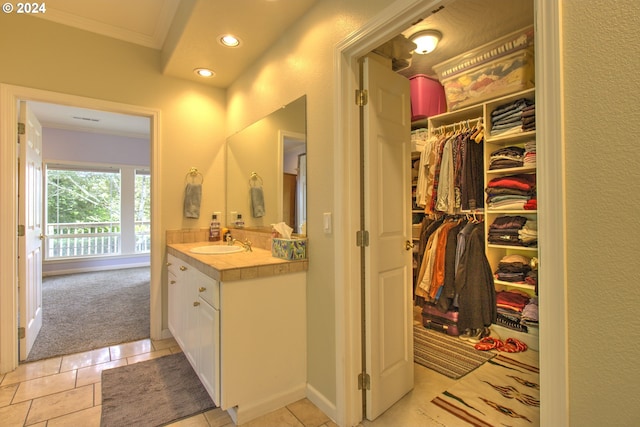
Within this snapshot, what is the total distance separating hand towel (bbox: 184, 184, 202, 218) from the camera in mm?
2934

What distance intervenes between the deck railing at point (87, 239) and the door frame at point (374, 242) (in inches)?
205

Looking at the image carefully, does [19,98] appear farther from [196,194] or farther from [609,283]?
[609,283]

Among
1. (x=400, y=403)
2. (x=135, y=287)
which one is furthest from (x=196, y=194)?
(x=135, y=287)

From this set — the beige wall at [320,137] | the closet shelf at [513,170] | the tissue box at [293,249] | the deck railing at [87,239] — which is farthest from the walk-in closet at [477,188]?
the deck railing at [87,239]

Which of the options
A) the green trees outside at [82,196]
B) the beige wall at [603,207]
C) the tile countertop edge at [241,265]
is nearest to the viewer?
the beige wall at [603,207]

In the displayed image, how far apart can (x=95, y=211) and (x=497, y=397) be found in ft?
22.9

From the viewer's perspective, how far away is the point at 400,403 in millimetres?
1870

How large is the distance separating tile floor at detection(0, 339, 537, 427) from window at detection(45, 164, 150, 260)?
14.2 ft

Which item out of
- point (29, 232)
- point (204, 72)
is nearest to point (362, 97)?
point (204, 72)

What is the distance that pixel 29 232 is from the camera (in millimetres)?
2527

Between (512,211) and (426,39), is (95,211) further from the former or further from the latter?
(512,211)

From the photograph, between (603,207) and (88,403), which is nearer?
(603,207)

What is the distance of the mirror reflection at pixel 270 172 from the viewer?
2068mm

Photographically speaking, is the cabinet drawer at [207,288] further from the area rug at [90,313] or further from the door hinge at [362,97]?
the area rug at [90,313]
